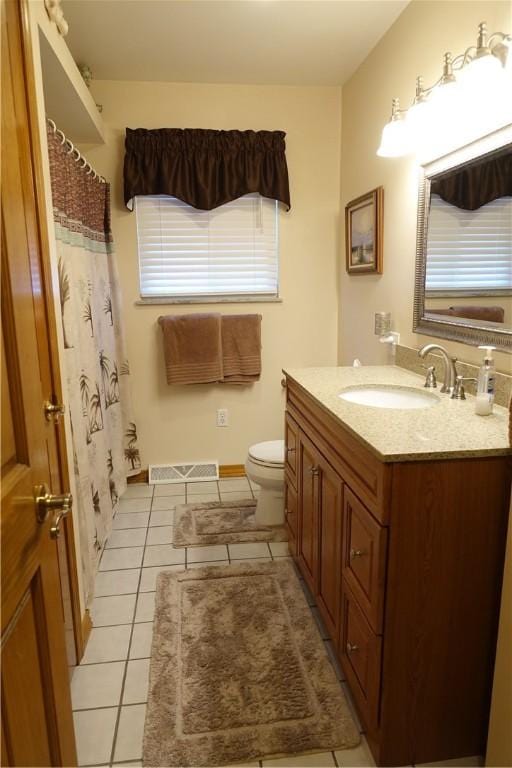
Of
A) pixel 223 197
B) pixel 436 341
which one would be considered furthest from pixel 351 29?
pixel 436 341

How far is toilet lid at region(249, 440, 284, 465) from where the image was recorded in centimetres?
249

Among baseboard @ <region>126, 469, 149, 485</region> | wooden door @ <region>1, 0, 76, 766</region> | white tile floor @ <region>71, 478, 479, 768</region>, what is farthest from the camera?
baseboard @ <region>126, 469, 149, 485</region>

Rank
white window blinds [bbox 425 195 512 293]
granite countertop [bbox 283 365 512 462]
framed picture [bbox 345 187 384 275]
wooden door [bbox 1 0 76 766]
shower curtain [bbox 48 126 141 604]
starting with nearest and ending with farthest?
1. wooden door [bbox 1 0 76 766]
2. granite countertop [bbox 283 365 512 462]
3. white window blinds [bbox 425 195 512 293]
4. shower curtain [bbox 48 126 141 604]
5. framed picture [bbox 345 187 384 275]

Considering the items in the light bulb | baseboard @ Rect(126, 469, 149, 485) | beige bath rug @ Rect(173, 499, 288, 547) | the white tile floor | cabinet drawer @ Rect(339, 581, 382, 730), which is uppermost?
the light bulb

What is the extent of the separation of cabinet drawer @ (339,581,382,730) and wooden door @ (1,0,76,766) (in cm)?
73

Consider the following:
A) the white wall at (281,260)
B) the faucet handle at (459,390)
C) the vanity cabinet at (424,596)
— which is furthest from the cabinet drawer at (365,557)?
the white wall at (281,260)

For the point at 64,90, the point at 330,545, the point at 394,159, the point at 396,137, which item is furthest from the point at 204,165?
the point at 330,545

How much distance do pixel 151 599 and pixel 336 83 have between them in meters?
2.96

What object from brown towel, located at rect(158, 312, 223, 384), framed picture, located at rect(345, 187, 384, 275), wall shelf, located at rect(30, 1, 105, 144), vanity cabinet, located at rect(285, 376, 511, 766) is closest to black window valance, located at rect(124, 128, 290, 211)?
wall shelf, located at rect(30, 1, 105, 144)

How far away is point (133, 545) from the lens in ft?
8.12

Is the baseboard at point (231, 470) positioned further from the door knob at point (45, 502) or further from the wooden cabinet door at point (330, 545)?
the door knob at point (45, 502)

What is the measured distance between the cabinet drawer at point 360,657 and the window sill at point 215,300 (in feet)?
6.75

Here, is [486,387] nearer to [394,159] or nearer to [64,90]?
[394,159]

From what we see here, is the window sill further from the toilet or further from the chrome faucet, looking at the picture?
the chrome faucet
